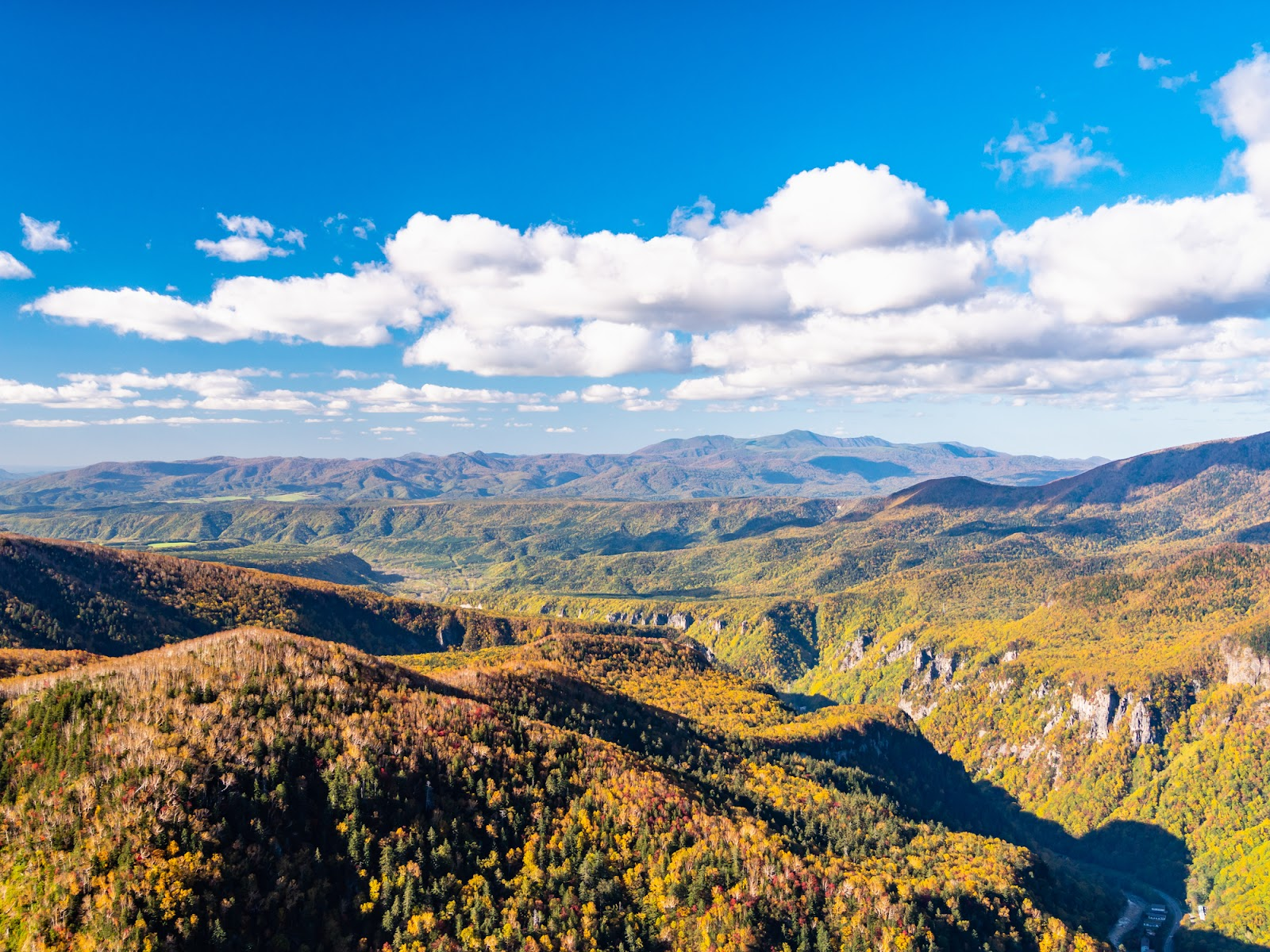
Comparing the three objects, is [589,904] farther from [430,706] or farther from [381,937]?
[430,706]

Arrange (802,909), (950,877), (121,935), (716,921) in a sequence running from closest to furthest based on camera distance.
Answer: (121,935) → (716,921) → (802,909) → (950,877)

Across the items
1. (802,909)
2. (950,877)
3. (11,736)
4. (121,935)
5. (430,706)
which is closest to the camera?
(121,935)

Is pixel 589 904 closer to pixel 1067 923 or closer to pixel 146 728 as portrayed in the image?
pixel 146 728

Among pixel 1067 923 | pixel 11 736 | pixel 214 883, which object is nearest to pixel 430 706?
pixel 214 883

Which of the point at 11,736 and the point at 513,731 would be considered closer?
the point at 11,736

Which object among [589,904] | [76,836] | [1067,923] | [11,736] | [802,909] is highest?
[11,736]

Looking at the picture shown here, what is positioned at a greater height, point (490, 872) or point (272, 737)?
point (272, 737)
